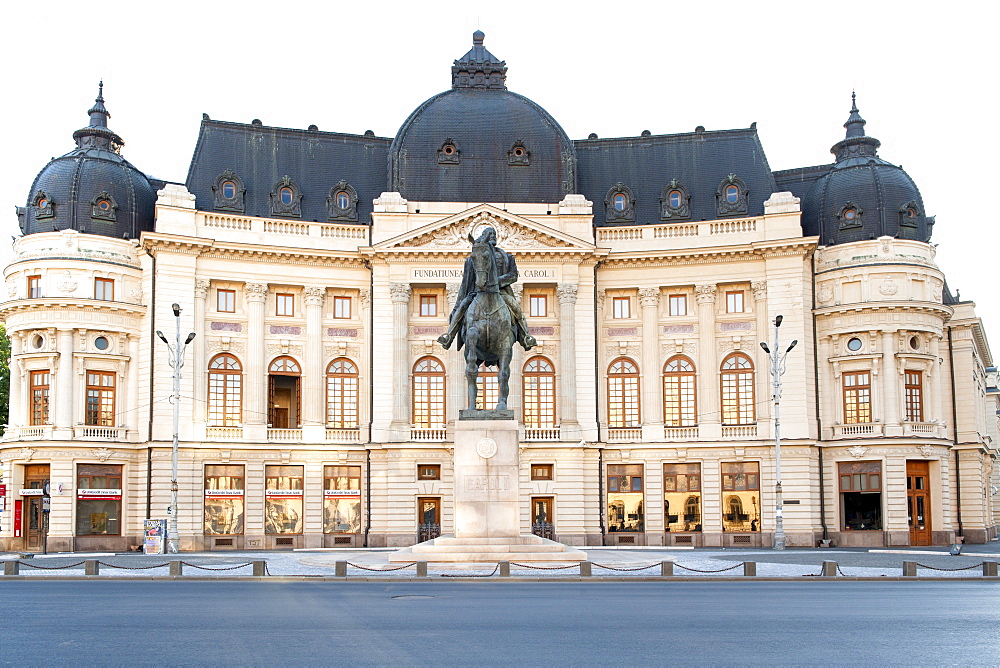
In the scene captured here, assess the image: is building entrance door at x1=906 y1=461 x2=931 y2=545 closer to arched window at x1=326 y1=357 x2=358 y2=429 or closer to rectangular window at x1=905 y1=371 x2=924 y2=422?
rectangular window at x1=905 y1=371 x2=924 y2=422

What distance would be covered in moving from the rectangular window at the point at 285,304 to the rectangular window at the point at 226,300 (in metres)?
2.41

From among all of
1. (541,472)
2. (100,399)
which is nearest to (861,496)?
(541,472)

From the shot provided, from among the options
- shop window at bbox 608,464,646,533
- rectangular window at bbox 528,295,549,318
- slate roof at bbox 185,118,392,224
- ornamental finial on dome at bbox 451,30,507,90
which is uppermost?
ornamental finial on dome at bbox 451,30,507,90

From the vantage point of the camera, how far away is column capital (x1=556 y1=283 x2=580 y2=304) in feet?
230

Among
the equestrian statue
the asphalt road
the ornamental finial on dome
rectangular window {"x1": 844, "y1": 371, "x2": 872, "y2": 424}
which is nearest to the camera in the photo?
the asphalt road

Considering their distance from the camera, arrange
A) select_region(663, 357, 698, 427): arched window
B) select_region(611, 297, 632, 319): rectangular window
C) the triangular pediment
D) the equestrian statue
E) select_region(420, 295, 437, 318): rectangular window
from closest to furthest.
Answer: the equestrian statue < the triangular pediment < select_region(420, 295, 437, 318): rectangular window < select_region(663, 357, 698, 427): arched window < select_region(611, 297, 632, 319): rectangular window

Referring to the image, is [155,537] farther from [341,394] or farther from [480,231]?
[480,231]

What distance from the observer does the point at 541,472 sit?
228 ft

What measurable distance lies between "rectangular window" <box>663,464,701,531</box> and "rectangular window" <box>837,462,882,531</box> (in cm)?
789

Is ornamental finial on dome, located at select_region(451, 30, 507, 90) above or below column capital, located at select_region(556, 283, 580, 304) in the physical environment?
above

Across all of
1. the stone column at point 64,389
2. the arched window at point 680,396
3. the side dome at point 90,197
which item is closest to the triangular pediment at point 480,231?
the arched window at point 680,396

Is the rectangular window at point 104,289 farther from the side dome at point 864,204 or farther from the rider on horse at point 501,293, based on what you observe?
the side dome at point 864,204

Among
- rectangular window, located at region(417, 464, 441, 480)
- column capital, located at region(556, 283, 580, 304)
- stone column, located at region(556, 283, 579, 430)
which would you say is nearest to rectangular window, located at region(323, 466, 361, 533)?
rectangular window, located at region(417, 464, 441, 480)

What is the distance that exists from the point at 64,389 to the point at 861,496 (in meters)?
43.4
